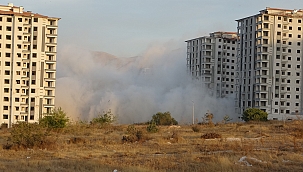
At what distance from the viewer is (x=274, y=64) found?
11362 cm

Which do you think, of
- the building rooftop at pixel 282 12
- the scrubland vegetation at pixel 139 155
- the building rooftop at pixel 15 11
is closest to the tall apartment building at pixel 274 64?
the building rooftop at pixel 282 12

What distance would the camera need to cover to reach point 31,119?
315 ft

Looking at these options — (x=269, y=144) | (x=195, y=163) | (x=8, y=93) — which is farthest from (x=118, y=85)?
(x=195, y=163)

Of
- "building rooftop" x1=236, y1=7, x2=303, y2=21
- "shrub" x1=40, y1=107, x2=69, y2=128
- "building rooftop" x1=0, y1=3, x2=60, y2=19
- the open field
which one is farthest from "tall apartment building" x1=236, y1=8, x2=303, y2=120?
the open field

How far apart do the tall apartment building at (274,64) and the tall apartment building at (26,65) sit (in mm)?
43702

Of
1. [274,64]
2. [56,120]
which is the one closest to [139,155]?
[56,120]

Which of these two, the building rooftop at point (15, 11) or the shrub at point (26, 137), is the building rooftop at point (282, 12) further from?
the shrub at point (26, 137)

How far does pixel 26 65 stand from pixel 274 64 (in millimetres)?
52193

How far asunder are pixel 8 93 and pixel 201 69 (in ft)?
191

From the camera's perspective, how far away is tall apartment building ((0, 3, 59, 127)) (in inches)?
3794

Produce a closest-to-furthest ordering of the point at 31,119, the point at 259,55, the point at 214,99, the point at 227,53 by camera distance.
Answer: the point at 31,119 → the point at 259,55 → the point at 214,99 → the point at 227,53

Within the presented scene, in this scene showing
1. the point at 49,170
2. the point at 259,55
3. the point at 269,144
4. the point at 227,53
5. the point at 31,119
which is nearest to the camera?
the point at 49,170

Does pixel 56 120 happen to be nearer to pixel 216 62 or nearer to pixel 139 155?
pixel 139 155

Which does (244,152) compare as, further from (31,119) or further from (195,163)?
(31,119)
